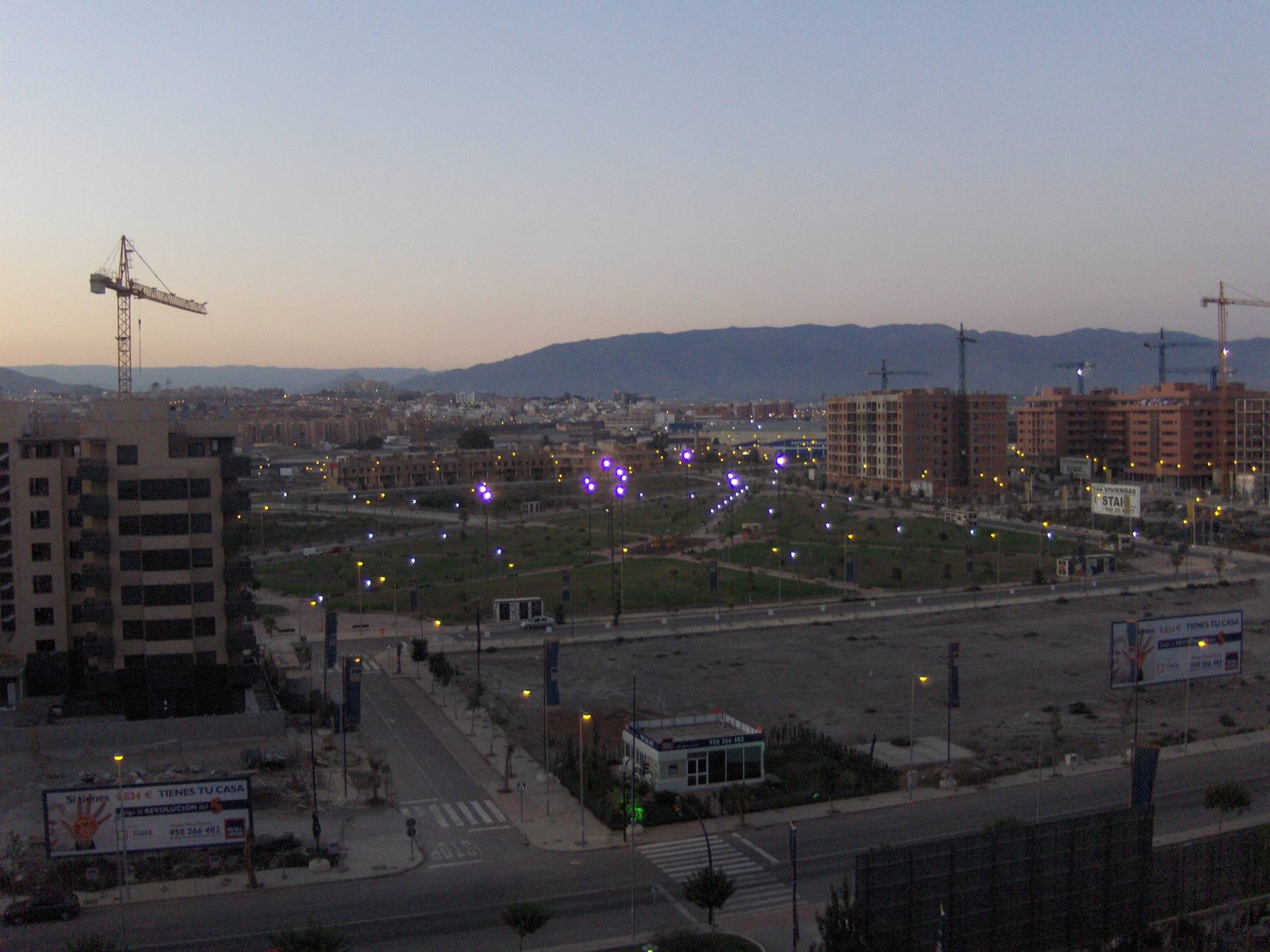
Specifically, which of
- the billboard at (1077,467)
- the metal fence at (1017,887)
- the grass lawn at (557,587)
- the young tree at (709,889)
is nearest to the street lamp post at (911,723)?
the metal fence at (1017,887)

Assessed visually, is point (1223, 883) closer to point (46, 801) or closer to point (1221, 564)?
point (46, 801)

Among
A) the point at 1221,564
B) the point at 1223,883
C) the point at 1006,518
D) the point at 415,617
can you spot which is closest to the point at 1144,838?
the point at 1223,883

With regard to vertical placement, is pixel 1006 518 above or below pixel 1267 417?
below

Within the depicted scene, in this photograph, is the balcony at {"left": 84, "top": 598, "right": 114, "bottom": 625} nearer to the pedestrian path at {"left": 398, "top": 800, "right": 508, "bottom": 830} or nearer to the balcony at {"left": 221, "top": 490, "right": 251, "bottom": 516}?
the balcony at {"left": 221, "top": 490, "right": 251, "bottom": 516}

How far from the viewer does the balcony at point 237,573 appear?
28891 millimetres

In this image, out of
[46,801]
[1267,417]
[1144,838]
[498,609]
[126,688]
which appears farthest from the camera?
[1267,417]

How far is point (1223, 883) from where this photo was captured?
53.9 ft

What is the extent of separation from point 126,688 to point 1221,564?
A: 1755 inches

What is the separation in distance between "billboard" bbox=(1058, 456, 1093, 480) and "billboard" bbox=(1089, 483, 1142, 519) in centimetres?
3420

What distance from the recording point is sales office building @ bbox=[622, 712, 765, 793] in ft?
72.7

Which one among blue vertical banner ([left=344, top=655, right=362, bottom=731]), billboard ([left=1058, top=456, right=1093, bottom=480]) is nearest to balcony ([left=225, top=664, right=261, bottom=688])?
blue vertical banner ([left=344, top=655, right=362, bottom=731])

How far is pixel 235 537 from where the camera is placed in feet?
94.9

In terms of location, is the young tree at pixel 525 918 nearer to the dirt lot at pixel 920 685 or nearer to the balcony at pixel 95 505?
the dirt lot at pixel 920 685

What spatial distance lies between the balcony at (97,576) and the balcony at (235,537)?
2794mm
